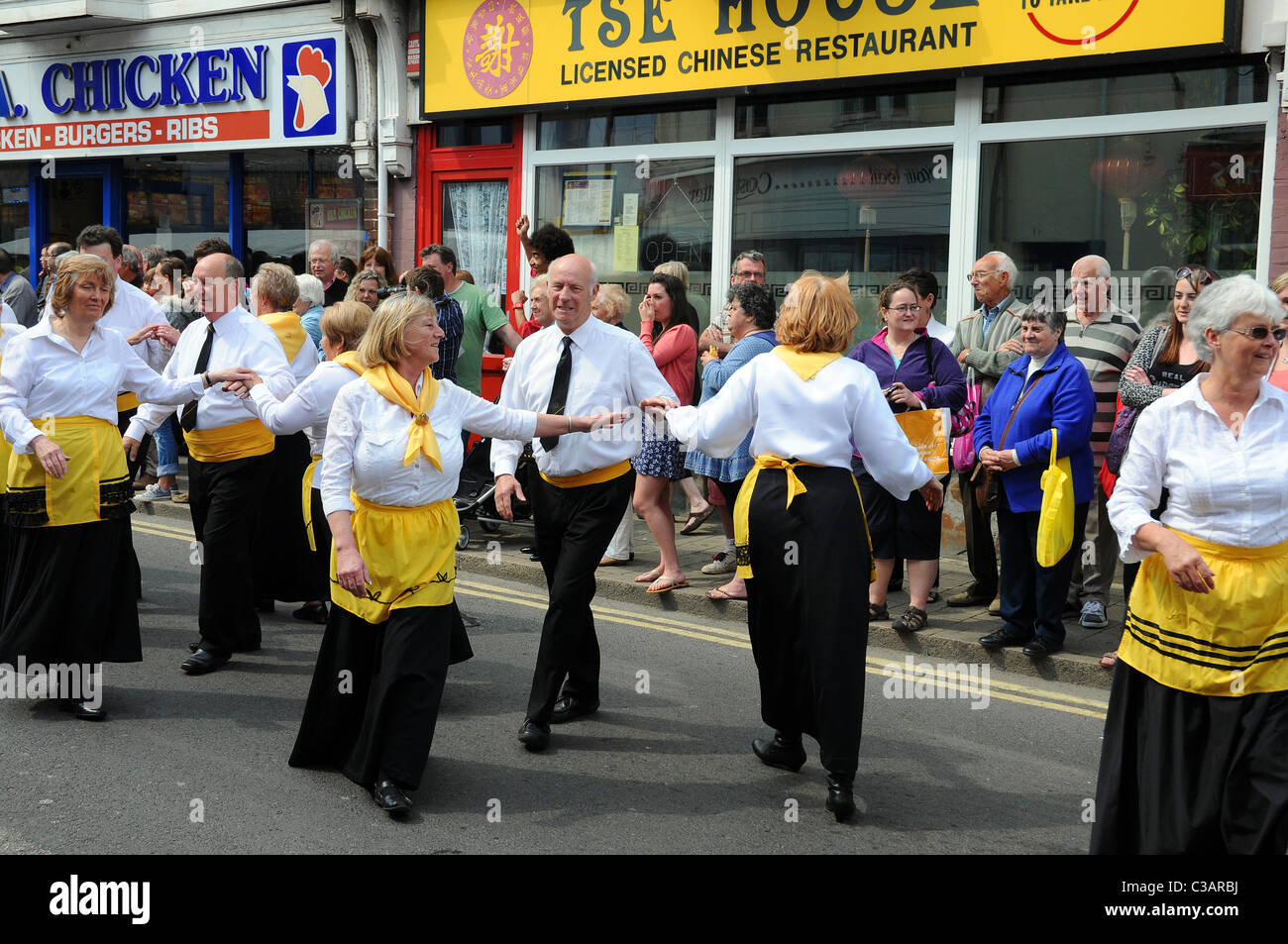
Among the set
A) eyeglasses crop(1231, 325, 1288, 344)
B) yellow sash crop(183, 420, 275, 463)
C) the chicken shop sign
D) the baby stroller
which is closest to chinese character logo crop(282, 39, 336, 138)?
the chicken shop sign

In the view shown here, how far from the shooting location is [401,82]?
13828mm

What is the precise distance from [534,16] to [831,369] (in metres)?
8.68

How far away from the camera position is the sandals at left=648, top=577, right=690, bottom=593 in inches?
342

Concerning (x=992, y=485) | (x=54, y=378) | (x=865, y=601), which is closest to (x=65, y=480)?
(x=54, y=378)

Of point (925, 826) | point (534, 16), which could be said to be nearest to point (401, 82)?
point (534, 16)

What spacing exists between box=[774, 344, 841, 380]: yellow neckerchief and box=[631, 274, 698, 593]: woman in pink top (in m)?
3.26

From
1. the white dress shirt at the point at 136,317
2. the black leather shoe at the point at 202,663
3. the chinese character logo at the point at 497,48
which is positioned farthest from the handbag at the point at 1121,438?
the chinese character logo at the point at 497,48

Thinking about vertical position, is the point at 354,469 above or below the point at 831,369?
below

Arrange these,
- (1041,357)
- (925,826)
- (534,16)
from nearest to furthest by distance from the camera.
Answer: (925,826), (1041,357), (534,16)

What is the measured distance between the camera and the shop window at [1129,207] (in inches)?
362

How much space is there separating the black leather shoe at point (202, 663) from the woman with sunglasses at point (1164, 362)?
4.60m

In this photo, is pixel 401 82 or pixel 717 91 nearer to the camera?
pixel 717 91

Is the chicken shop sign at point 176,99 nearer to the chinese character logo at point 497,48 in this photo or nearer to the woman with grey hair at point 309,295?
the chinese character logo at point 497,48

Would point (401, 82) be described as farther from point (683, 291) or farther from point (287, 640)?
point (287, 640)
